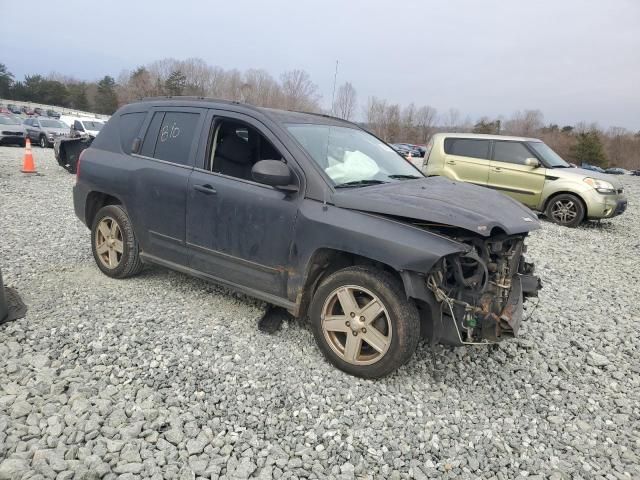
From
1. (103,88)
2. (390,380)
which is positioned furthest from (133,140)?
(103,88)

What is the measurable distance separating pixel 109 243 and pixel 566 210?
908 centimetres

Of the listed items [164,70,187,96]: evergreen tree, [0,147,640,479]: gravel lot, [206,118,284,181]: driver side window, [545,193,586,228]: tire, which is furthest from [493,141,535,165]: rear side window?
[164,70,187,96]: evergreen tree

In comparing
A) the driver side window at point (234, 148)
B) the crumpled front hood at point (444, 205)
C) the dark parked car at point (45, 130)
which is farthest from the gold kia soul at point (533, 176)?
the dark parked car at point (45, 130)

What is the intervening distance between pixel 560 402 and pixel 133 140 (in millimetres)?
4379

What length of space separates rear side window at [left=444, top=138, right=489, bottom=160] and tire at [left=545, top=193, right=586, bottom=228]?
177 cm

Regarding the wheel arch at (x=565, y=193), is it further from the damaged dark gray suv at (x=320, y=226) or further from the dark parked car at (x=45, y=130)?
the dark parked car at (x=45, y=130)

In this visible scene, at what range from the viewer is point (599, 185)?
31.2ft

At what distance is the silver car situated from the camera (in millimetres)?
20688

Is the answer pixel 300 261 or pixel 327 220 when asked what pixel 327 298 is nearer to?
pixel 300 261

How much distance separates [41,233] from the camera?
6383mm

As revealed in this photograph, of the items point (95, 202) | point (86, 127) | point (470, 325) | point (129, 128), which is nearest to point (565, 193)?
point (470, 325)

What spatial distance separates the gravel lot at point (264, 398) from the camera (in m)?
2.46

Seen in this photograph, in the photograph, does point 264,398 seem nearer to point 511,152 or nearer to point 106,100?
point 511,152

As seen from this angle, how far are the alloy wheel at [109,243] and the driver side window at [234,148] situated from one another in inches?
56.1
